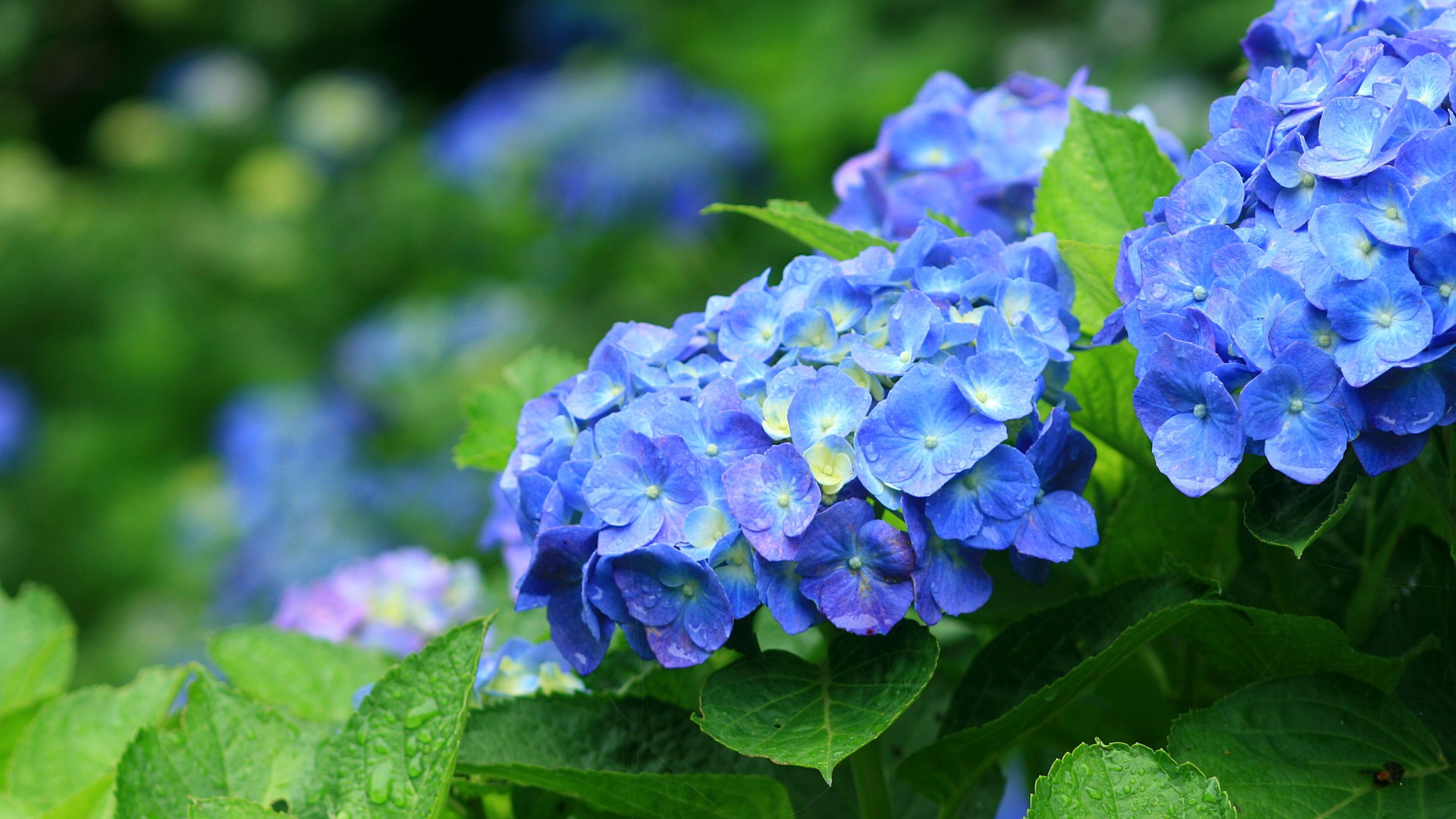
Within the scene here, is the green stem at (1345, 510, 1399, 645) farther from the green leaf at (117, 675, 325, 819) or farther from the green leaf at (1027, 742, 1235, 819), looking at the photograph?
the green leaf at (117, 675, 325, 819)

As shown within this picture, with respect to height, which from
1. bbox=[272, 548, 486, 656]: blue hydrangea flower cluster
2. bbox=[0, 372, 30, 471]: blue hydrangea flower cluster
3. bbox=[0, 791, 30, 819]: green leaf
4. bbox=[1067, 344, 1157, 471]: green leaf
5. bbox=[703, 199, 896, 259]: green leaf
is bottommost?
bbox=[0, 372, 30, 471]: blue hydrangea flower cluster

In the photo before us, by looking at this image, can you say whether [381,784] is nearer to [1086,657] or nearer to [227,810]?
[227,810]

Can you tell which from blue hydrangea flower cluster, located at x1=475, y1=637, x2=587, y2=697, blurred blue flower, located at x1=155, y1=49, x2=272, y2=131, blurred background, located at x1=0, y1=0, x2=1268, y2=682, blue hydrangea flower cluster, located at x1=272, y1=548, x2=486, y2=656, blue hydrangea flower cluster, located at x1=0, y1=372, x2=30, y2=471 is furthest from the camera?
blurred blue flower, located at x1=155, y1=49, x2=272, y2=131

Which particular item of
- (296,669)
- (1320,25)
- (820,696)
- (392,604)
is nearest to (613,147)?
(392,604)

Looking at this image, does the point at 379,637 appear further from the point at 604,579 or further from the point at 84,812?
the point at 604,579

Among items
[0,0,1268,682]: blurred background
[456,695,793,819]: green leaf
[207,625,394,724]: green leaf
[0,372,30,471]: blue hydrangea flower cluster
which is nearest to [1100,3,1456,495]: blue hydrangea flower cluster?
[456,695,793,819]: green leaf

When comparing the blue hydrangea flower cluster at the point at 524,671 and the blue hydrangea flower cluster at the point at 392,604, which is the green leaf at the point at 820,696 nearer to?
the blue hydrangea flower cluster at the point at 524,671

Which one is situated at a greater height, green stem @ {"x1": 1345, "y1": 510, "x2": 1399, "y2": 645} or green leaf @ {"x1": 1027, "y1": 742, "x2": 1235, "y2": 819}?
green leaf @ {"x1": 1027, "y1": 742, "x2": 1235, "y2": 819}
